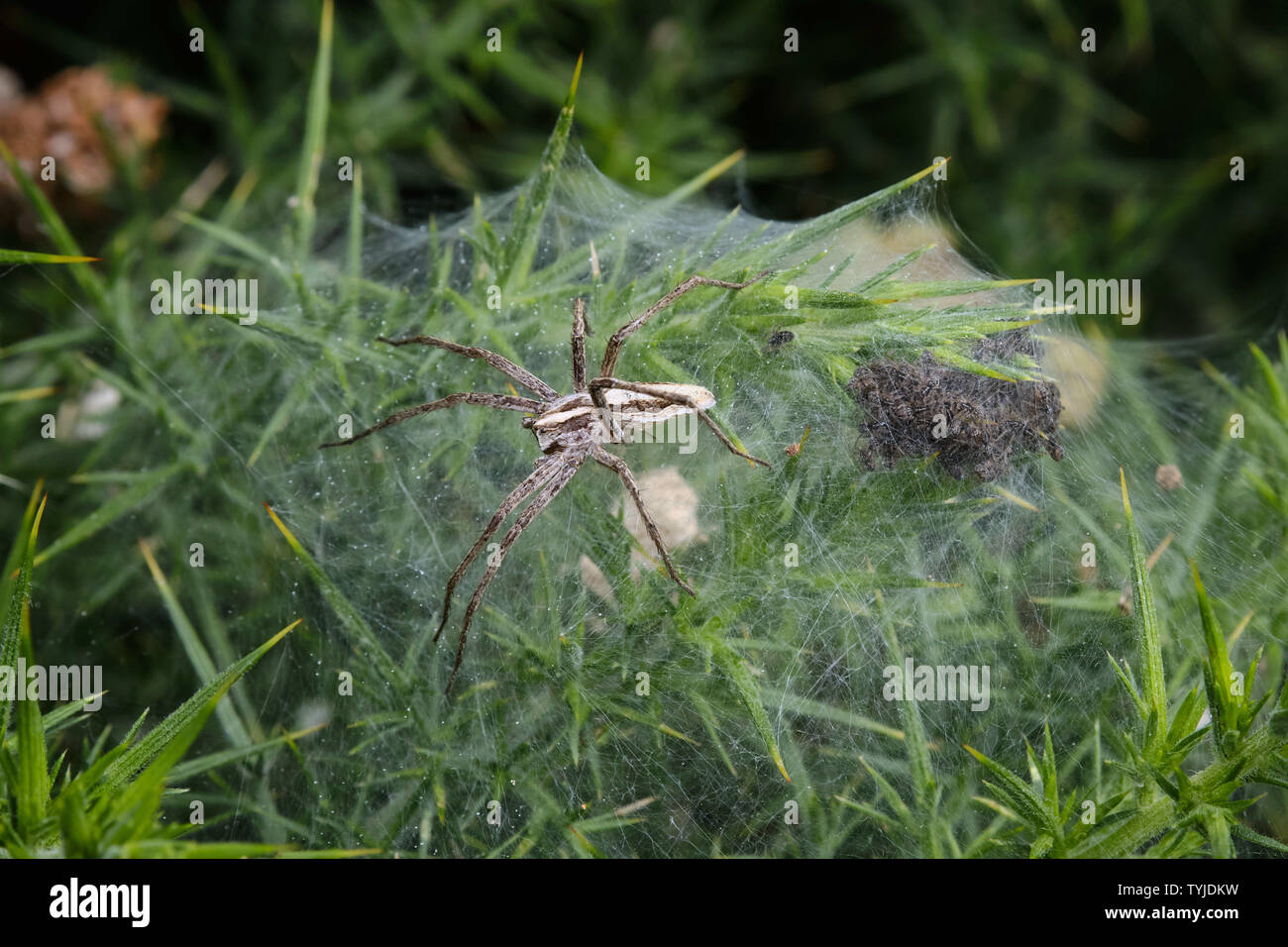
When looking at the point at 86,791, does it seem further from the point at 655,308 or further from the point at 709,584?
the point at 655,308

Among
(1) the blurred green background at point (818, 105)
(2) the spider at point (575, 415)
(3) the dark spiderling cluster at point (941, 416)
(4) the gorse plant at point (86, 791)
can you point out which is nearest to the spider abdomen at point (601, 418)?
(2) the spider at point (575, 415)

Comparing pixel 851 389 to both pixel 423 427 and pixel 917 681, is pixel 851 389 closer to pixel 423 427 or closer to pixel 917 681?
pixel 917 681

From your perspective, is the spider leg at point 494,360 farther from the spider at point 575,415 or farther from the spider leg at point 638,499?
the spider leg at point 638,499

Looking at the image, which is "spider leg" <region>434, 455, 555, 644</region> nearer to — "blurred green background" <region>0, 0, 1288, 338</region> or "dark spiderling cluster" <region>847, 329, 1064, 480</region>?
"dark spiderling cluster" <region>847, 329, 1064, 480</region>

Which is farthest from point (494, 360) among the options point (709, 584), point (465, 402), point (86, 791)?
point (86, 791)

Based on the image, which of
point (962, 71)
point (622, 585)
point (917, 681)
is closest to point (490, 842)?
point (622, 585)

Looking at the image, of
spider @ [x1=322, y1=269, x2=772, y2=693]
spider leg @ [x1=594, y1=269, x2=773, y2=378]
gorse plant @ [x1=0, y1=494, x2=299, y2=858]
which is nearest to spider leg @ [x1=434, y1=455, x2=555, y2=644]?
spider @ [x1=322, y1=269, x2=772, y2=693]

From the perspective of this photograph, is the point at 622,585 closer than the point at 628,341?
Yes
